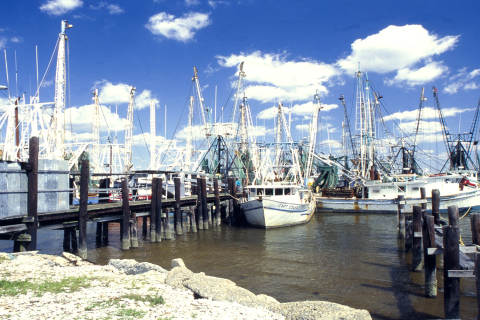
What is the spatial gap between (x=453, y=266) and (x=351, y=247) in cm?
1222

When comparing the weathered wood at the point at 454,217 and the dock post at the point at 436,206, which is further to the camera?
the dock post at the point at 436,206

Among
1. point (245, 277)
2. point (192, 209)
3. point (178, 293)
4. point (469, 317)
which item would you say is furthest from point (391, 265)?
point (192, 209)

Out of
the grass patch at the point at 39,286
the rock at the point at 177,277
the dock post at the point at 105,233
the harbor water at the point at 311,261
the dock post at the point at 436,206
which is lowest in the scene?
the harbor water at the point at 311,261

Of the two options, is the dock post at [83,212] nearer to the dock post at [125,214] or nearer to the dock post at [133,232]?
the dock post at [125,214]

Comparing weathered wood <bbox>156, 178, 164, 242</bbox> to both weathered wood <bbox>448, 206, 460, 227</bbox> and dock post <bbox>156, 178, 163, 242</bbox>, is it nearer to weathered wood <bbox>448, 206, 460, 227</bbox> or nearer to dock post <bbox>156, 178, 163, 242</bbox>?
dock post <bbox>156, 178, 163, 242</bbox>

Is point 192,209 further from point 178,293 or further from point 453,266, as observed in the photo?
point 453,266

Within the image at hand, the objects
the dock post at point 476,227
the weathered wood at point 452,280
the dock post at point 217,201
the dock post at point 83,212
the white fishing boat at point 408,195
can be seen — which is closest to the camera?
the weathered wood at point 452,280

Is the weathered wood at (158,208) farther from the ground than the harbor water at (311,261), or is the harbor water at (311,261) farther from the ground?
the weathered wood at (158,208)

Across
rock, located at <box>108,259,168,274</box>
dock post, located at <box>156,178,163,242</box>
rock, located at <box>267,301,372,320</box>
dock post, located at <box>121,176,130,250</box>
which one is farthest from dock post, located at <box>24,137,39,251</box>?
rock, located at <box>267,301,372,320</box>

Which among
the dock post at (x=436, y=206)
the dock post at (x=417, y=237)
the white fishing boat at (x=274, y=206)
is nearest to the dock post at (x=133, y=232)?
the white fishing boat at (x=274, y=206)

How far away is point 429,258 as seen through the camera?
1088 centimetres

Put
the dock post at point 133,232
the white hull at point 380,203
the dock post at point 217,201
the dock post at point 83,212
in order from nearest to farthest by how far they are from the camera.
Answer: the dock post at point 83,212 → the dock post at point 133,232 → the dock post at point 217,201 → the white hull at point 380,203

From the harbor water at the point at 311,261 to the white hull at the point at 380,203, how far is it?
30.1 ft

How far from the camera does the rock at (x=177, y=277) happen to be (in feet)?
29.4
